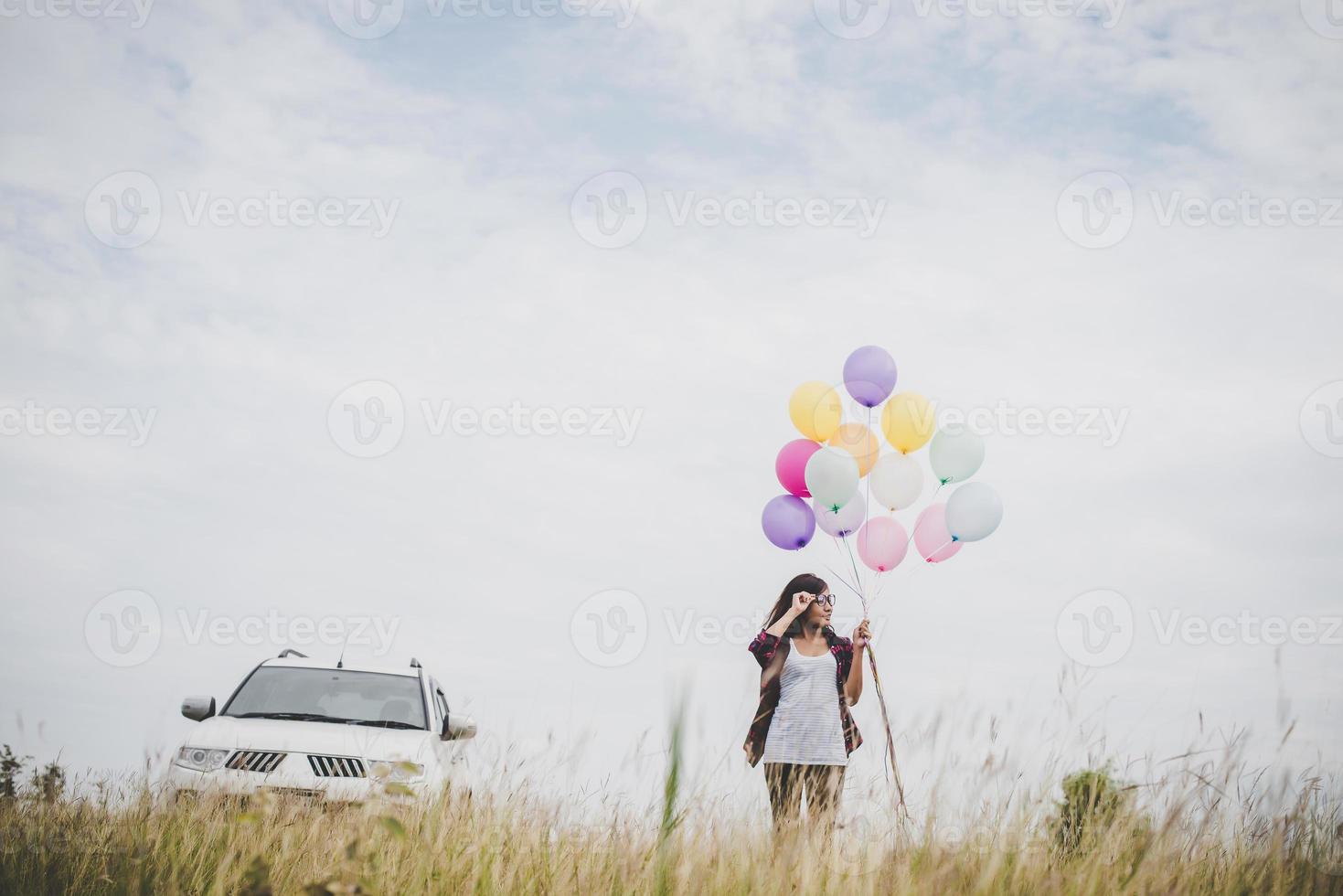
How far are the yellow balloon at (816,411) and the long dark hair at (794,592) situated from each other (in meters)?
1.33

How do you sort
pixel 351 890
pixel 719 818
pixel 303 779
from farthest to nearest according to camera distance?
pixel 303 779 < pixel 719 818 < pixel 351 890

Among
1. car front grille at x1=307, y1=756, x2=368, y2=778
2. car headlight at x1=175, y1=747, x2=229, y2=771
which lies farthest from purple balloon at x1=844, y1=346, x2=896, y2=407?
car headlight at x1=175, y1=747, x2=229, y2=771

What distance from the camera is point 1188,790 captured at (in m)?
3.61

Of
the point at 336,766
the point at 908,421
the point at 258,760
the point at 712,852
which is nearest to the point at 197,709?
the point at 258,760

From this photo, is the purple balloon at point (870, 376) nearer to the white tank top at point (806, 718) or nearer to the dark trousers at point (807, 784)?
the white tank top at point (806, 718)

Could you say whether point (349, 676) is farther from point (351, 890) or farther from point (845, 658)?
point (351, 890)

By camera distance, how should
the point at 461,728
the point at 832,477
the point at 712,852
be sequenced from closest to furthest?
1. the point at 712,852
2. the point at 461,728
3. the point at 832,477

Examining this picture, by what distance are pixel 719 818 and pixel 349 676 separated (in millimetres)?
3987

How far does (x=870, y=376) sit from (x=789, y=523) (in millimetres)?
1203

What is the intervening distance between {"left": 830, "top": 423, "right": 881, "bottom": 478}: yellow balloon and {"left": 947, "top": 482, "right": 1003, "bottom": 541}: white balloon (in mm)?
633

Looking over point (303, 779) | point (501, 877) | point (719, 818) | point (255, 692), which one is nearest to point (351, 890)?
point (501, 877)

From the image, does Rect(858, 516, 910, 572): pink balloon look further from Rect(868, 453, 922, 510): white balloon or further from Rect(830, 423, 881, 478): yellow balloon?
Rect(830, 423, 881, 478): yellow balloon

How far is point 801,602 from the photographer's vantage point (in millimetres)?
6223

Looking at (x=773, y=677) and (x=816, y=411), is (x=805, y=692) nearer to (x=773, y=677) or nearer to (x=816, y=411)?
(x=773, y=677)
